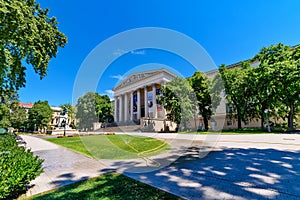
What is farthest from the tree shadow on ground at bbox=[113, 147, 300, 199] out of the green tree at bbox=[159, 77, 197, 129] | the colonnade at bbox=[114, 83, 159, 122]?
the colonnade at bbox=[114, 83, 159, 122]

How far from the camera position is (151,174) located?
181 inches

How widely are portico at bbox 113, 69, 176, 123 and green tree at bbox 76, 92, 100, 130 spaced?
676 cm

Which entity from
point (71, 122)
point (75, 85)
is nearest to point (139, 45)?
point (75, 85)

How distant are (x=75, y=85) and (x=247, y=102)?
24.4m

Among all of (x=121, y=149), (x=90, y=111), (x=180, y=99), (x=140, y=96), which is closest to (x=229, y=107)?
(x=180, y=99)

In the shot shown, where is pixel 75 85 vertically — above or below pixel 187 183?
above

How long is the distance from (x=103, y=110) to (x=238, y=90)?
3828 cm

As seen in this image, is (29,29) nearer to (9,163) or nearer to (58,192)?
(9,163)

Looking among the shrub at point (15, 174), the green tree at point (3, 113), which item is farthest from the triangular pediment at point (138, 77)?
the shrub at point (15, 174)

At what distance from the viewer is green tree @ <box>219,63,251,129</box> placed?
2275 cm

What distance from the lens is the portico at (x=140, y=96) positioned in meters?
34.3

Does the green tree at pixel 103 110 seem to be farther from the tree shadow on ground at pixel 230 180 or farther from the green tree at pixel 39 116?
the tree shadow on ground at pixel 230 180

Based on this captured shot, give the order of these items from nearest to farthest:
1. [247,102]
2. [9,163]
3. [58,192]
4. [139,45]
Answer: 1. [9,163]
2. [58,192]
3. [139,45]
4. [247,102]

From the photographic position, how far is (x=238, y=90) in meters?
22.9
